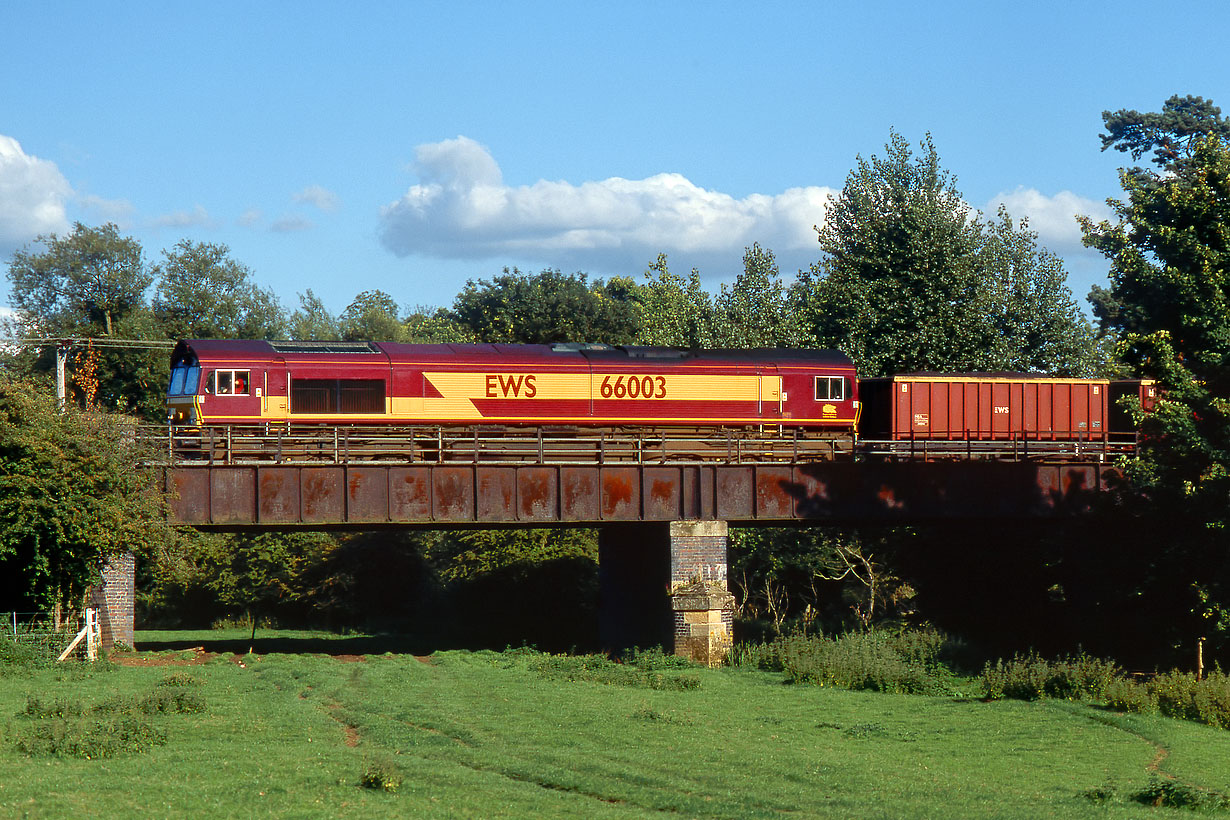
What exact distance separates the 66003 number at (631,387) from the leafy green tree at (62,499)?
17.6m

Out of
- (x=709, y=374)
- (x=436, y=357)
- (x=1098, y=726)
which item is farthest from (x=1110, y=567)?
(x=436, y=357)

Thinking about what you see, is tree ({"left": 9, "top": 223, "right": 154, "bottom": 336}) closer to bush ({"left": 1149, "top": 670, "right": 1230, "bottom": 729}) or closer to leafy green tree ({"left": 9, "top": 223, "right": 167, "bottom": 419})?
leafy green tree ({"left": 9, "top": 223, "right": 167, "bottom": 419})

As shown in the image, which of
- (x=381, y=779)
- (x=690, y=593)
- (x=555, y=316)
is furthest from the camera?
(x=555, y=316)

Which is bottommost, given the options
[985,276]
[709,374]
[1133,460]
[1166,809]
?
[1166,809]

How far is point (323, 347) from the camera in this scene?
46562 millimetres

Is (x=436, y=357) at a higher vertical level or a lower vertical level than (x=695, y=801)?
higher

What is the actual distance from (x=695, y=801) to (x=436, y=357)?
30.3 m

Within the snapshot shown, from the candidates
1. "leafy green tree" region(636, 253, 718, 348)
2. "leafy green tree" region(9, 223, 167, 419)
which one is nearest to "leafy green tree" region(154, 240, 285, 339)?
"leafy green tree" region(9, 223, 167, 419)

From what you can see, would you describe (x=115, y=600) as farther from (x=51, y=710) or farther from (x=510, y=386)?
(x=510, y=386)

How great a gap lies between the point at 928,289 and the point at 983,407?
37.4 ft

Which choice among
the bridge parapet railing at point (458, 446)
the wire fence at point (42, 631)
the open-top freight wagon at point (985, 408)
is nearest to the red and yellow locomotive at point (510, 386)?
the bridge parapet railing at point (458, 446)

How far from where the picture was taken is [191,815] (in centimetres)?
1750

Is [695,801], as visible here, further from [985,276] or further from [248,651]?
[985,276]

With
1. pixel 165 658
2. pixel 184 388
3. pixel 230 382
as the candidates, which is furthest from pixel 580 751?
pixel 184 388
